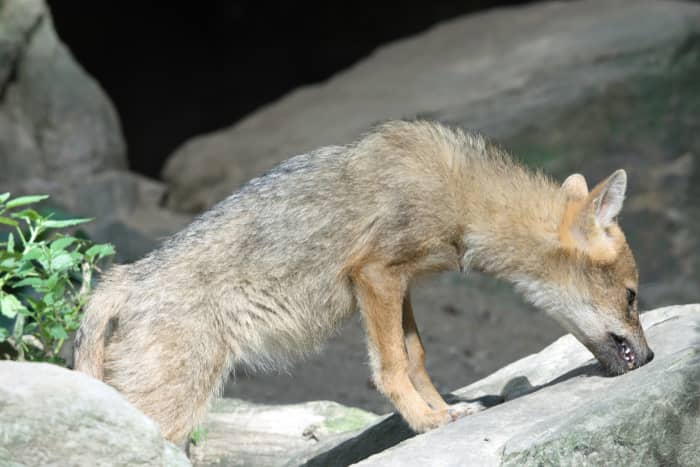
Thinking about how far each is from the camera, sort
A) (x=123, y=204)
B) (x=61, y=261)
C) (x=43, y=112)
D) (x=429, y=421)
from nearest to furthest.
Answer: (x=61, y=261) < (x=429, y=421) < (x=43, y=112) < (x=123, y=204)

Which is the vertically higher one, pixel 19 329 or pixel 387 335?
pixel 19 329

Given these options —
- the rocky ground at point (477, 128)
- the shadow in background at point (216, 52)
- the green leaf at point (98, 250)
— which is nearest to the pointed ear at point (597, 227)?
the green leaf at point (98, 250)

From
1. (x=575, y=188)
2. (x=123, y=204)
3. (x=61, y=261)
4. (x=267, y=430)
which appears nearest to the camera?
(x=61, y=261)

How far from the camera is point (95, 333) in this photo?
19.2ft

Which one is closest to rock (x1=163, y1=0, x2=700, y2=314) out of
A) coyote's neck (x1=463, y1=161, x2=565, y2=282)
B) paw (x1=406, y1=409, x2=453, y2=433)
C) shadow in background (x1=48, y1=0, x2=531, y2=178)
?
shadow in background (x1=48, y1=0, x2=531, y2=178)

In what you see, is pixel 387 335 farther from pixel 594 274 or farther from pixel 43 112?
pixel 43 112

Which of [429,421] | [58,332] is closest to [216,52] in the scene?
[58,332]

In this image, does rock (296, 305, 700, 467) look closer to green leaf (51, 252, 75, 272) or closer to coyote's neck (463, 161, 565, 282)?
coyote's neck (463, 161, 565, 282)

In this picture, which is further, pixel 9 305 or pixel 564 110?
pixel 564 110

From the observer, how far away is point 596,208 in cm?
588

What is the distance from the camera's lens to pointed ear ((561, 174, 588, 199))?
6.14 m

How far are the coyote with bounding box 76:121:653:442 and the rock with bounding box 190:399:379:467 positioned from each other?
94 centimetres

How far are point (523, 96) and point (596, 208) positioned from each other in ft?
21.1

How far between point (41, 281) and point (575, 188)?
9.66 feet
